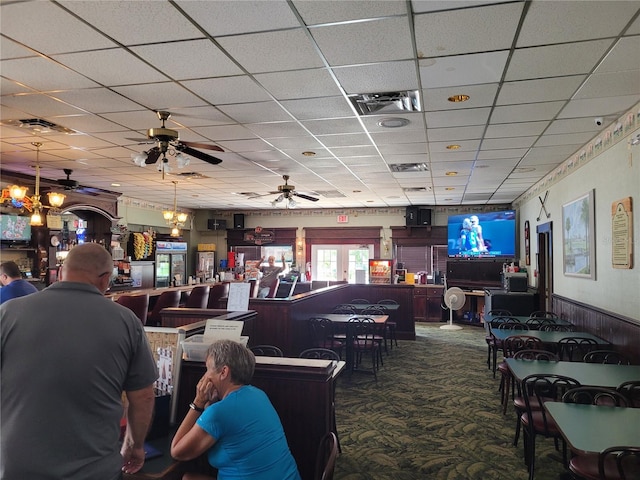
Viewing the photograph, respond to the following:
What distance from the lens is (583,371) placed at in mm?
3916

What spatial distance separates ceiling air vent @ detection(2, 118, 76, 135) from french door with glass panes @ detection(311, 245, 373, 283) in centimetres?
957

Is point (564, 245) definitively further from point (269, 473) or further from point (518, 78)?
point (269, 473)

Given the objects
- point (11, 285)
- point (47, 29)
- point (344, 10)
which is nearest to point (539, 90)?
point (344, 10)

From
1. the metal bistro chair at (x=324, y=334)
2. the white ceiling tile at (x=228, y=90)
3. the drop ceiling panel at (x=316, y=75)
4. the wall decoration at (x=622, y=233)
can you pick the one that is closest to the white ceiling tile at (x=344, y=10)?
the drop ceiling panel at (x=316, y=75)

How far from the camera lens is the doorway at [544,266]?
27.6 ft

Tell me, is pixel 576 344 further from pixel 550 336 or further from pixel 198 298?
pixel 198 298

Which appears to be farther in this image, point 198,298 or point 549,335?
point 198,298

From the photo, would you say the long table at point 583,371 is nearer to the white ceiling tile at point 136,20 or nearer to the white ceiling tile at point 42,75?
the white ceiling tile at point 136,20

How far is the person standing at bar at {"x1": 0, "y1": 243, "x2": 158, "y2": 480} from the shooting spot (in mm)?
1674

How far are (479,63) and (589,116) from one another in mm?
2108

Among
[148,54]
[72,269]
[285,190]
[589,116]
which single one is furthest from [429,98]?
[285,190]

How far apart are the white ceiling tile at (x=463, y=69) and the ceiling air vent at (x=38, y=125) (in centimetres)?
411

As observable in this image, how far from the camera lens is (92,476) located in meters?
1.72

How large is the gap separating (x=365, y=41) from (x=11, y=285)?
3914 mm
